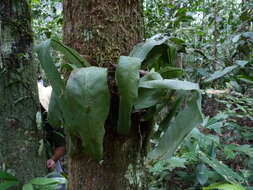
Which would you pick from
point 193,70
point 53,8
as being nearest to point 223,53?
point 193,70

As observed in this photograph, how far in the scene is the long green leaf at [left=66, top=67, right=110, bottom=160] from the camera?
494 millimetres

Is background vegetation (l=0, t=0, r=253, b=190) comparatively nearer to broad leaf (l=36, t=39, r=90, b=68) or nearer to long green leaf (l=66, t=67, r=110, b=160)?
broad leaf (l=36, t=39, r=90, b=68)

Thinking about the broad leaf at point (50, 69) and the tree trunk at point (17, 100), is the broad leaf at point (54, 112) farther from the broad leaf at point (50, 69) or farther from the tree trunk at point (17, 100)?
the tree trunk at point (17, 100)

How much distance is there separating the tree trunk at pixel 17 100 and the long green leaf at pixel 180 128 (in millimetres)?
759

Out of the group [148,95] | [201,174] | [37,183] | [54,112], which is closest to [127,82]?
[148,95]

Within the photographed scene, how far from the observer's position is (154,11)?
8.95 feet

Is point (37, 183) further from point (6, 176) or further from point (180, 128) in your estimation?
point (180, 128)

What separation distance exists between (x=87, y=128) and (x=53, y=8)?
3.08 metres

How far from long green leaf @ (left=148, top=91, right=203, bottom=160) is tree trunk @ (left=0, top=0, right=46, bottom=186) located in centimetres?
76

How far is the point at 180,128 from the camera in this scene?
554 mm

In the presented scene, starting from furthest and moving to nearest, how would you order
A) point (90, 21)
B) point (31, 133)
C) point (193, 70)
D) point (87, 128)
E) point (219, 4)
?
1. point (219, 4)
2. point (193, 70)
3. point (31, 133)
4. point (90, 21)
5. point (87, 128)

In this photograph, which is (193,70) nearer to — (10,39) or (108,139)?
Answer: (10,39)

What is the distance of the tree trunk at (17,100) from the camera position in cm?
116

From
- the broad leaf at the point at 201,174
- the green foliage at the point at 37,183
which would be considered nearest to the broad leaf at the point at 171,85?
the green foliage at the point at 37,183
